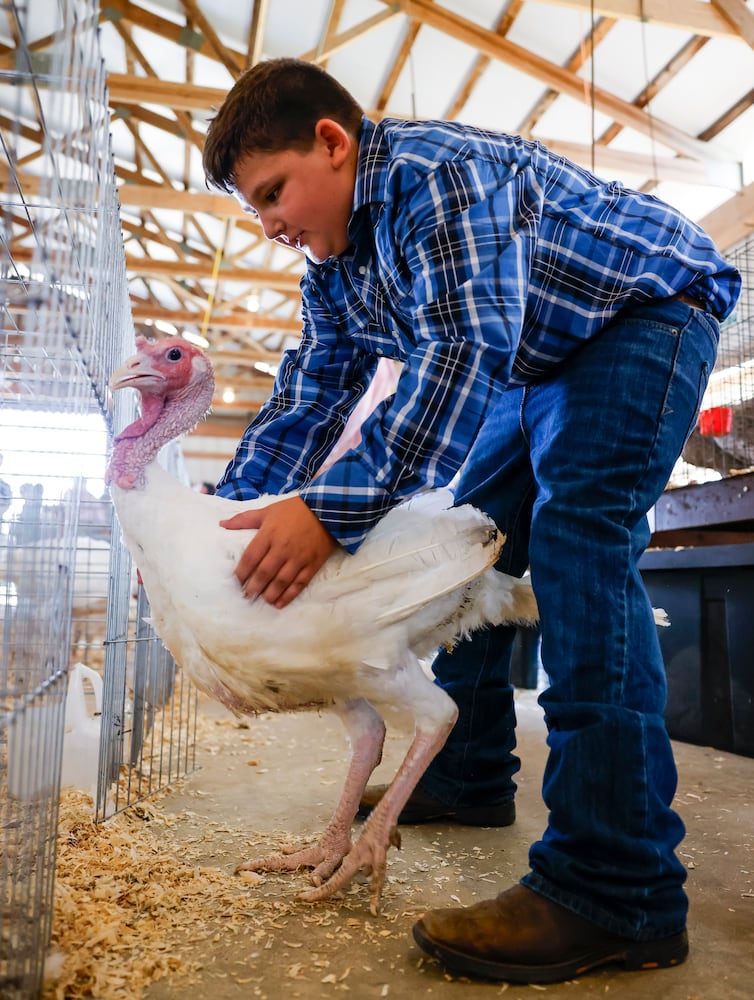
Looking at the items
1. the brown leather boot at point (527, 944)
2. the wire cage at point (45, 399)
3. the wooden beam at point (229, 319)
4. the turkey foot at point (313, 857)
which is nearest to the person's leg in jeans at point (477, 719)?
the turkey foot at point (313, 857)

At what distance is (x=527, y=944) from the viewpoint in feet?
3.87

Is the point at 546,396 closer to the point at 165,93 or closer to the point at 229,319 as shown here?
the point at 165,93

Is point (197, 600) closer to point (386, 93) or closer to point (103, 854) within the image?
point (103, 854)

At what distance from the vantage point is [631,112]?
4.94 m

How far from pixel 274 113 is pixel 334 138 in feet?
0.39

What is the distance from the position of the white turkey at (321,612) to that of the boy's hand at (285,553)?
0.17 ft

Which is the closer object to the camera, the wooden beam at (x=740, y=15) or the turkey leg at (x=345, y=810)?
the turkey leg at (x=345, y=810)

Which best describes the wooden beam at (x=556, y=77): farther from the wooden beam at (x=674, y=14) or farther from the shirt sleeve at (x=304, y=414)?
the shirt sleeve at (x=304, y=414)

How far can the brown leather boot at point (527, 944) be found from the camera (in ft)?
3.87

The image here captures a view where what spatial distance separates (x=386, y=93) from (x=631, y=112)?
1.82 m

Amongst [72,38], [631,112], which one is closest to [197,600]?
[72,38]

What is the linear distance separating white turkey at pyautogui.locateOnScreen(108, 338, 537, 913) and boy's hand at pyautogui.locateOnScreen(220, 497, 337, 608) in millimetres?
51

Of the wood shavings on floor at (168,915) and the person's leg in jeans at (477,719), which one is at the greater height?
the person's leg in jeans at (477,719)

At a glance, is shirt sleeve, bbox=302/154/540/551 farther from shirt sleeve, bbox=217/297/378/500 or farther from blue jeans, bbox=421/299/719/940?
shirt sleeve, bbox=217/297/378/500
